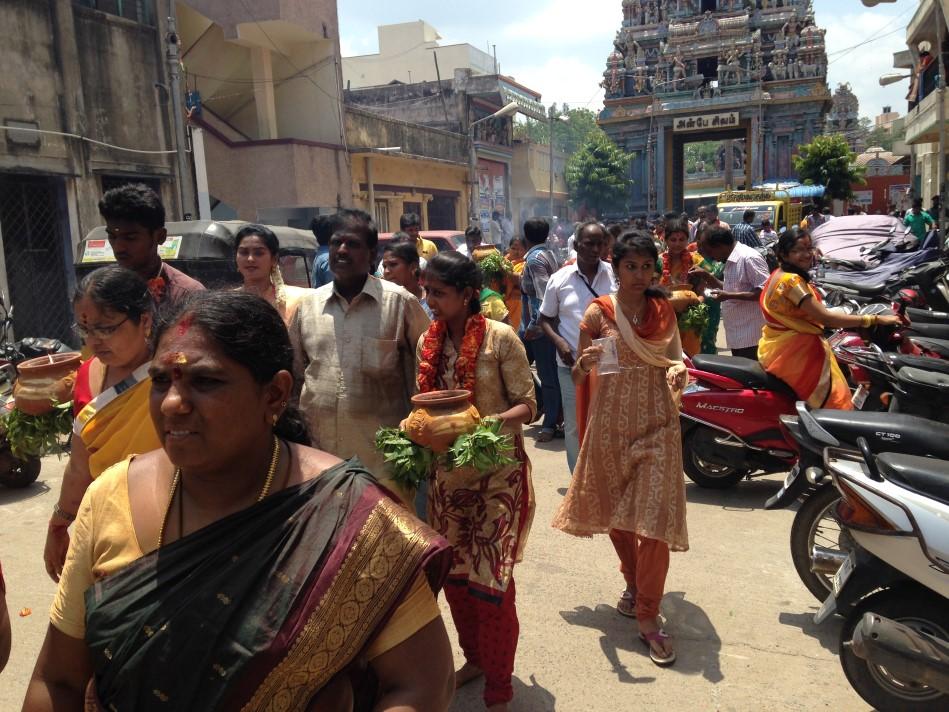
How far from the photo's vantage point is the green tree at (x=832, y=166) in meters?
33.7

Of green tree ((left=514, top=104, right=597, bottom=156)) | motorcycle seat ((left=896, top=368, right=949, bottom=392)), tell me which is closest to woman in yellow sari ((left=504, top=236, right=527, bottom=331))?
motorcycle seat ((left=896, top=368, right=949, bottom=392))

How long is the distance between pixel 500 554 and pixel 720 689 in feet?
3.48

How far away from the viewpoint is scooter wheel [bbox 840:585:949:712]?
9.44 ft

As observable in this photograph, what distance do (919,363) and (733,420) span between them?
1140 mm

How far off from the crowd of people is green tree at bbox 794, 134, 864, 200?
3215 centimetres

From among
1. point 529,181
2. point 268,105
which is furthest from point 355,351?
point 529,181

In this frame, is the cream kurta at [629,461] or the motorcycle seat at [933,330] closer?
the cream kurta at [629,461]

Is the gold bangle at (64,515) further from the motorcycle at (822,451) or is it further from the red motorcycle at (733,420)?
the red motorcycle at (733,420)

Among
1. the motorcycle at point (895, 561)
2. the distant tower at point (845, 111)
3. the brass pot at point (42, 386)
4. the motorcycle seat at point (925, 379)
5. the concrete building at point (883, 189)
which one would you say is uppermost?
the distant tower at point (845, 111)

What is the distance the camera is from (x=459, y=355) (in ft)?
10.7

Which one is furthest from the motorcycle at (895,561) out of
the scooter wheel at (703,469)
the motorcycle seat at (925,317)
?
the motorcycle seat at (925,317)

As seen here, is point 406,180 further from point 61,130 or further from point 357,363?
point 357,363

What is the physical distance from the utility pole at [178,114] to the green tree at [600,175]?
31.8 metres

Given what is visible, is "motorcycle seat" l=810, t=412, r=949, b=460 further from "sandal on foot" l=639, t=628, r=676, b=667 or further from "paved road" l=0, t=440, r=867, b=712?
"sandal on foot" l=639, t=628, r=676, b=667
